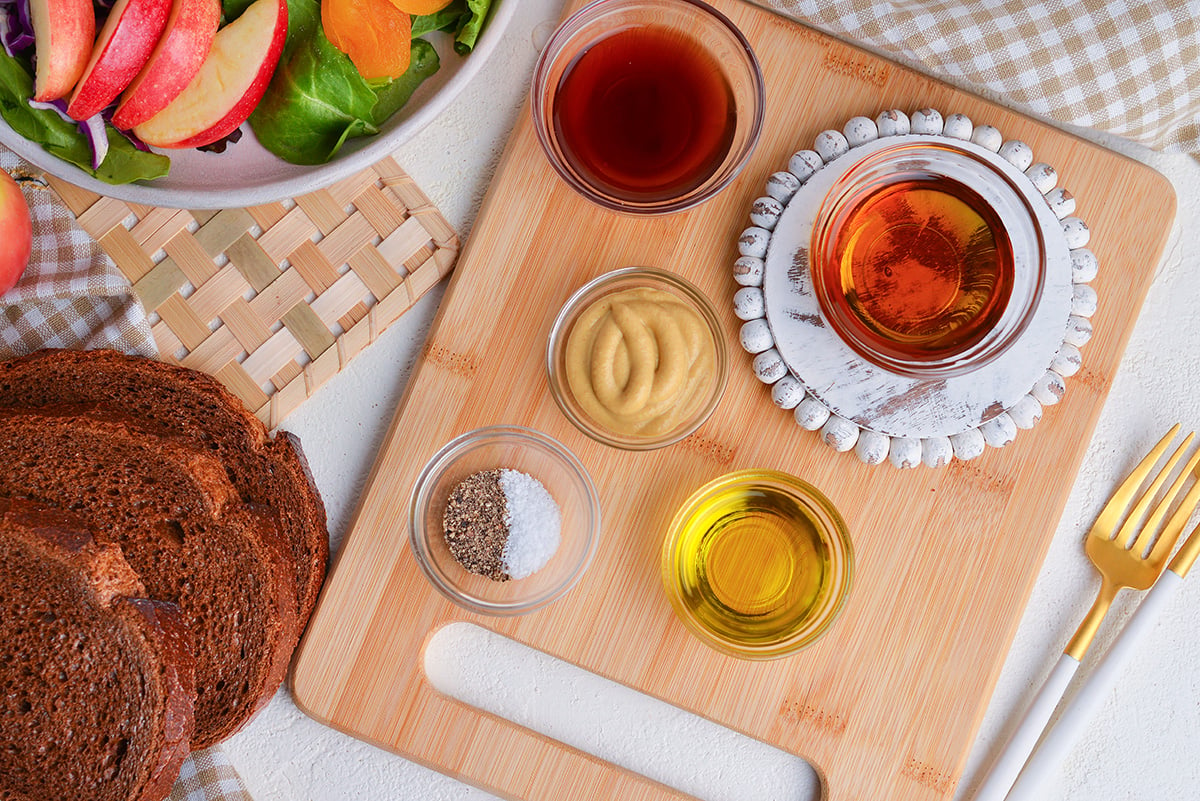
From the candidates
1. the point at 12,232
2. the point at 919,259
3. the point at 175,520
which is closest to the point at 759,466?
the point at 919,259

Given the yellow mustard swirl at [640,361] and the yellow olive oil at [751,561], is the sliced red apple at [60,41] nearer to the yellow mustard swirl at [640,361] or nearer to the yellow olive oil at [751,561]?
the yellow mustard swirl at [640,361]

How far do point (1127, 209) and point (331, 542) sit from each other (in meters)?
1.15

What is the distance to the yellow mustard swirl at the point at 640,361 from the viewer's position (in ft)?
3.81

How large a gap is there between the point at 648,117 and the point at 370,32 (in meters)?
0.35

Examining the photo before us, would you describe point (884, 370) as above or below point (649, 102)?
below

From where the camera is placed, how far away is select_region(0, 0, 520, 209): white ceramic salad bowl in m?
1.06

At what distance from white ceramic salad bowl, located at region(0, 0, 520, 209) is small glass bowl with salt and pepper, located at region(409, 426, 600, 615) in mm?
375

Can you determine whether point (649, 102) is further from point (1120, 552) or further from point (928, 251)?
point (1120, 552)

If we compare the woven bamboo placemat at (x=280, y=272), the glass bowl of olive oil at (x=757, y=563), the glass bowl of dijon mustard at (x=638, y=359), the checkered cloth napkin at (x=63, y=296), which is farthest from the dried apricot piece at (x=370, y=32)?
the glass bowl of olive oil at (x=757, y=563)

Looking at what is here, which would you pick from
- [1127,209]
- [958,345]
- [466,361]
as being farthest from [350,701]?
[1127,209]

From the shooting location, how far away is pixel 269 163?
1.13 m

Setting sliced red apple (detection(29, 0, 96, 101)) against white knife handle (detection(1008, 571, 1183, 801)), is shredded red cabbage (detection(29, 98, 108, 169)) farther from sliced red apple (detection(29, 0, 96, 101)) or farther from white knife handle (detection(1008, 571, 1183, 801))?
white knife handle (detection(1008, 571, 1183, 801))

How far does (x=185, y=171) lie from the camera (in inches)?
44.0

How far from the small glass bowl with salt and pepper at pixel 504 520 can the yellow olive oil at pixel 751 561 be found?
0.14m
